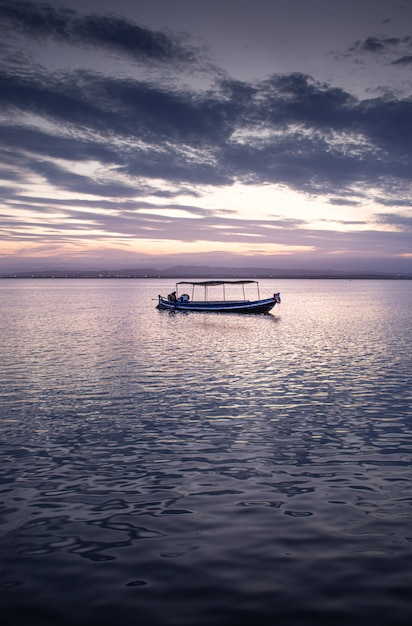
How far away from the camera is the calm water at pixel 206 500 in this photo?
8.02 m

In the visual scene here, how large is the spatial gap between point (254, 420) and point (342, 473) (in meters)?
5.61

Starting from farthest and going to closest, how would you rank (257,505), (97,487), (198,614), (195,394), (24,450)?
(195,394), (24,450), (97,487), (257,505), (198,614)

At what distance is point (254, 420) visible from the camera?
18.7 m

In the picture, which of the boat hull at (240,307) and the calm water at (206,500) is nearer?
the calm water at (206,500)

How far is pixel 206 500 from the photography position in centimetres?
1176

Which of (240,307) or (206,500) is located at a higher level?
(240,307)

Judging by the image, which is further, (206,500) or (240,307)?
(240,307)

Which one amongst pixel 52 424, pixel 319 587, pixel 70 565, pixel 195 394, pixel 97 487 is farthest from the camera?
pixel 195 394

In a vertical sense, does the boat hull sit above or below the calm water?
above

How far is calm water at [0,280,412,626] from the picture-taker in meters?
8.02

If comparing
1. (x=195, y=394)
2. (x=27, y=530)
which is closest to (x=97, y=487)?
(x=27, y=530)

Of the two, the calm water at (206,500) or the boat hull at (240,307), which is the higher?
the boat hull at (240,307)

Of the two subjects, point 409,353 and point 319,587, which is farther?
point 409,353

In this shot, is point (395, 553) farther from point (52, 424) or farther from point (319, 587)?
point (52, 424)
